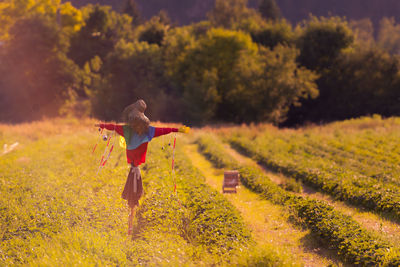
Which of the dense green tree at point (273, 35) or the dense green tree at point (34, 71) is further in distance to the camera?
the dense green tree at point (273, 35)

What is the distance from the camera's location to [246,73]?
42219 mm

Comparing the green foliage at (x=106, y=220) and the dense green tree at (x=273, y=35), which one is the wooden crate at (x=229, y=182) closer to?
the green foliage at (x=106, y=220)

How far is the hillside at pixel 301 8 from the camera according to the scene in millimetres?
152550

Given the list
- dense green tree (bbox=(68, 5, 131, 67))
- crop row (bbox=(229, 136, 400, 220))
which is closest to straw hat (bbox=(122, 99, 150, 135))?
crop row (bbox=(229, 136, 400, 220))

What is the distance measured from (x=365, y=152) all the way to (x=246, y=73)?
2294cm

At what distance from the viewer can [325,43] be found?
172 feet

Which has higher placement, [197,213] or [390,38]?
[390,38]

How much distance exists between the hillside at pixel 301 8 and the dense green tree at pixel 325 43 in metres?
109

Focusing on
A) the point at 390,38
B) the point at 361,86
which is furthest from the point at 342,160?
the point at 390,38

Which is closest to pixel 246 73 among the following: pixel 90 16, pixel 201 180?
pixel 201 180

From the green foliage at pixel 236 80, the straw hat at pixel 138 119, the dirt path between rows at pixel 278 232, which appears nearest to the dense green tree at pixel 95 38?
the green foliage at pixel 236 80

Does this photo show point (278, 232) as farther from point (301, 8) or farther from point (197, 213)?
point (301, 8)

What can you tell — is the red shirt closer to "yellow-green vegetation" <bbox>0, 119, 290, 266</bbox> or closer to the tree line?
"yellow-green vegetation" <bbox>0, 119, 290, 266</bbox>

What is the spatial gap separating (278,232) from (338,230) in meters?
1.98
